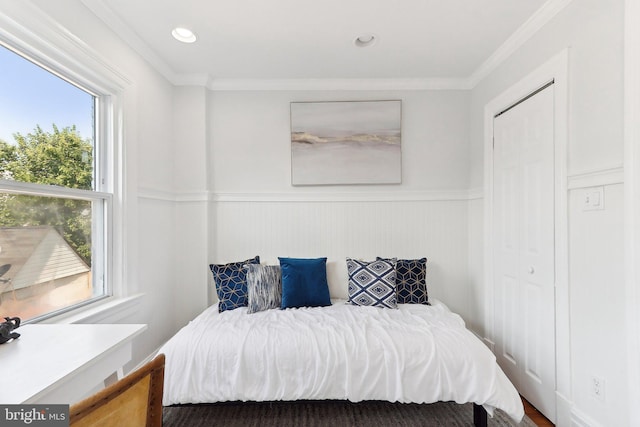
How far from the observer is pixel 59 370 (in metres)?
0.92

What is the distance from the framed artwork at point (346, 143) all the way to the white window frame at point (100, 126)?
142cm

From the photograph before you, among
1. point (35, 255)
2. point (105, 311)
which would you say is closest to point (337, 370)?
point (105, 311)

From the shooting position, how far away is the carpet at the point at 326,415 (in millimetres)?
1772

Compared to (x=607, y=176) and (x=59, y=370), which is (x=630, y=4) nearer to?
(x=607, y=176)

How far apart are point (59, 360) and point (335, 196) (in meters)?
2.23

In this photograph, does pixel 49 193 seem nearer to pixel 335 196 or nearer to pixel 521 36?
pixel 335 196

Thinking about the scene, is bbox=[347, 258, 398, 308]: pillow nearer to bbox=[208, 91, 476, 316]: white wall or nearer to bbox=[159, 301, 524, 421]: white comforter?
bbox=[208, 91, 476, 316]: white wall

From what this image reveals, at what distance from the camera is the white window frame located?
4.79ft

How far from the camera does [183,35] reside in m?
2.11

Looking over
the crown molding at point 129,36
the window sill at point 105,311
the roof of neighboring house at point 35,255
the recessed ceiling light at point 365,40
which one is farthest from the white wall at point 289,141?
the roof of neighboring house at point 35,255

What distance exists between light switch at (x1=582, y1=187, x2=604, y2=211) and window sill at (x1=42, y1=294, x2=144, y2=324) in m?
2.89

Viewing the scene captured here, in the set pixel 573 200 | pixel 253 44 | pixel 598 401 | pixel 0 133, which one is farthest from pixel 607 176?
pixel 0 133

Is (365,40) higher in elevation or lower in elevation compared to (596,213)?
higher

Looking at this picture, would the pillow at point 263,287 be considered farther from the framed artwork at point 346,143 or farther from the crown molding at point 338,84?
the crown molding at point 338,84
